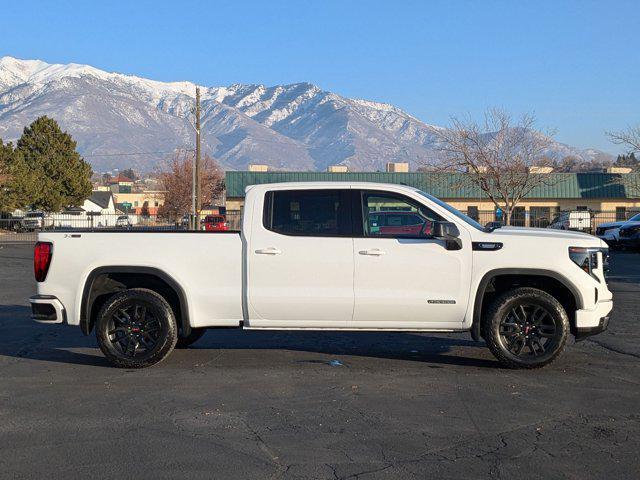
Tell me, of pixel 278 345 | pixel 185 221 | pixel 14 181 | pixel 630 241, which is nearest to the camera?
pixel 278 345

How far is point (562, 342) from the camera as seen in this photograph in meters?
8.20

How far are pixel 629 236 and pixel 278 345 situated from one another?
2531 centimetres

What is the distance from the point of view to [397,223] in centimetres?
860

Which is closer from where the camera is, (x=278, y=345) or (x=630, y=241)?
(x=278, y=345)

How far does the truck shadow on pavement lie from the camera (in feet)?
30.4

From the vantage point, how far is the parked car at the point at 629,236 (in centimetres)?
3155

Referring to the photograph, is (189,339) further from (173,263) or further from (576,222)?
(576,222)

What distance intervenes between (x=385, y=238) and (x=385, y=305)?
0.71 m

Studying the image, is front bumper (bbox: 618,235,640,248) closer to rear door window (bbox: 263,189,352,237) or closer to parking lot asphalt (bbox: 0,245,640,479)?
parking lot asphalt (bbox: 0,245,640,479)

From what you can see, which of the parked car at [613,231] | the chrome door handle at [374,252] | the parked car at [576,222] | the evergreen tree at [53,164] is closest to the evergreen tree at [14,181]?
the evergreen tree at [53,164]

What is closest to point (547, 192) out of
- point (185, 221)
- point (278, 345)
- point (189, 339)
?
point (185, 221)

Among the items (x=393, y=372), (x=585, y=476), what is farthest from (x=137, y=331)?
(x=585, y=476)

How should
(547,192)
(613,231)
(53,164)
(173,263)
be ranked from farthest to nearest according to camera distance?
(53,164) < (547,192) < (613,231) < (173,263)

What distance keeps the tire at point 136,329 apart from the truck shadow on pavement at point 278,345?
478 mm
